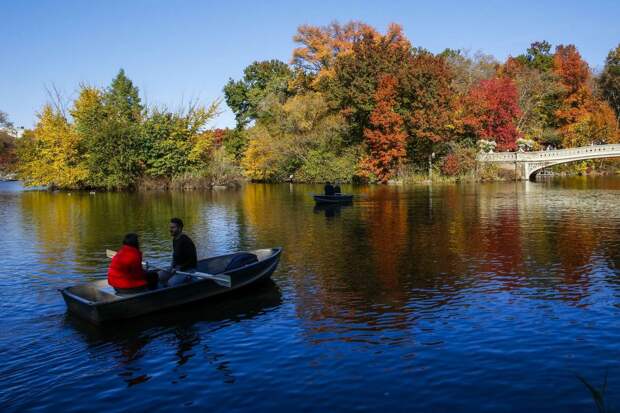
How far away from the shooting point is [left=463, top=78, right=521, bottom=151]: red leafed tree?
66000mm

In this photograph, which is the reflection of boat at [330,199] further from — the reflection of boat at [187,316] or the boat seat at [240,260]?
the reflection of boat at [187,316]

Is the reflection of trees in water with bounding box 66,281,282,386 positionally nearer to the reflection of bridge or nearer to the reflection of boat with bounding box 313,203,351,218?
the reflection of boat with bounding box 313,203,351,218

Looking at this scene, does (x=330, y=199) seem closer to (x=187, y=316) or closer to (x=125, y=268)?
(x=187, y=316)

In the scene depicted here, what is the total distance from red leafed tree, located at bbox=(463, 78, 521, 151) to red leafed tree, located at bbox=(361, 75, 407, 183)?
8.50 metres

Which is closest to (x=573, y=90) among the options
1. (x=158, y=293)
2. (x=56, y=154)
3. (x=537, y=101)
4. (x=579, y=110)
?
(x=579, y=110)

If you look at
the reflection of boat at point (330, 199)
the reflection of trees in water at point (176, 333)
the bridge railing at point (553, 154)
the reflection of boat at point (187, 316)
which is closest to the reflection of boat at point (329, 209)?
the reflection of boat at point (330, 199)

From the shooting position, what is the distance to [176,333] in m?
11.8

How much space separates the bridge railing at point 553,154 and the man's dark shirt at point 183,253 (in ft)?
186

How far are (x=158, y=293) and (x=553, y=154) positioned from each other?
62.7 meters

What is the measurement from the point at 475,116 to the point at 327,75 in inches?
766

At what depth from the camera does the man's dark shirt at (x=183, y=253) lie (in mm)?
14078

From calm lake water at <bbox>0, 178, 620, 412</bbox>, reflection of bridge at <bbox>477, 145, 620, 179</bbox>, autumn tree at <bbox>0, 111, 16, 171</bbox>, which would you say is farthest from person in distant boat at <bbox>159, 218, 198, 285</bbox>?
autumn tree at <bbox>0, 111, 16, 171</bbox>

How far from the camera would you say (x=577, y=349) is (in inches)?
→ 400

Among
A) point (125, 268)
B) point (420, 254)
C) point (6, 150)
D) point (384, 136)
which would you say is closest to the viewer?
point (125, 268)
